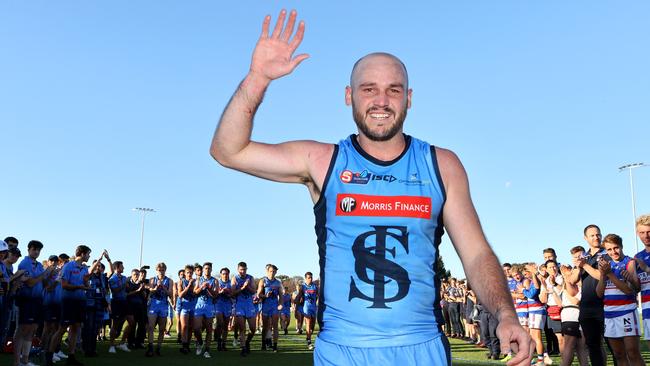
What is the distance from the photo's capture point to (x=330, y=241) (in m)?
2.96

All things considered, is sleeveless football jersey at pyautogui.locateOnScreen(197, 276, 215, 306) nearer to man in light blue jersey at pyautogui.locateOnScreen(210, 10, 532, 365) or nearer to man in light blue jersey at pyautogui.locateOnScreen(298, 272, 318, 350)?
man in light blue jersey at pyautogui.locateOnScreen(298, 272, 318, 350)

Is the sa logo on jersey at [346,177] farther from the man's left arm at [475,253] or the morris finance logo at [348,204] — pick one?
the man's left arm at [475,253]

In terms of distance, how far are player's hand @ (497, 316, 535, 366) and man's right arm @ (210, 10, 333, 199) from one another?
1102 mm

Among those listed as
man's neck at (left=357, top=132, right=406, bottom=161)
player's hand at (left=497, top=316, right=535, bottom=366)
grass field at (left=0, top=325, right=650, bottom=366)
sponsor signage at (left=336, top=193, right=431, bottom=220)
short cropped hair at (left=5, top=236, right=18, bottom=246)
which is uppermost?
short cropped hair at (left=5, top=236, right=18, bottom=246)

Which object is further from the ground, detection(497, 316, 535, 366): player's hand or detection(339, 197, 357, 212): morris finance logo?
detection(339, 197, 357, 212): morris finance logo

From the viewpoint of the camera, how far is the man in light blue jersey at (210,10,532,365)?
278 cm

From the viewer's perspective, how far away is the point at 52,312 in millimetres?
13578

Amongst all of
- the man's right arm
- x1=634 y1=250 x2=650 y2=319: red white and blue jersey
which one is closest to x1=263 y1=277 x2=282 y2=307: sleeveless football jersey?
x1=634 y1=250 x2=650 y2=319: red white and blue jersey

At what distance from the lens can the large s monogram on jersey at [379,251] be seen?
2.78 metres

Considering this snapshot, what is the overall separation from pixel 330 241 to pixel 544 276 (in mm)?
13750

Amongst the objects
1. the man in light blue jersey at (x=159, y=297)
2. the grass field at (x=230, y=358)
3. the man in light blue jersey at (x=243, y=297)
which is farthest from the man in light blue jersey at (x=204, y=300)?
the man in light blue jersey at (x=159, y=297)

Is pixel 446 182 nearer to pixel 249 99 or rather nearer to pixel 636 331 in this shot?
pixel 249 99

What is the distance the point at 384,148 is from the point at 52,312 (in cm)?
1252

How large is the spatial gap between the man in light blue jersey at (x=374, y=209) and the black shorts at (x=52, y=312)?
11996 millimetres
